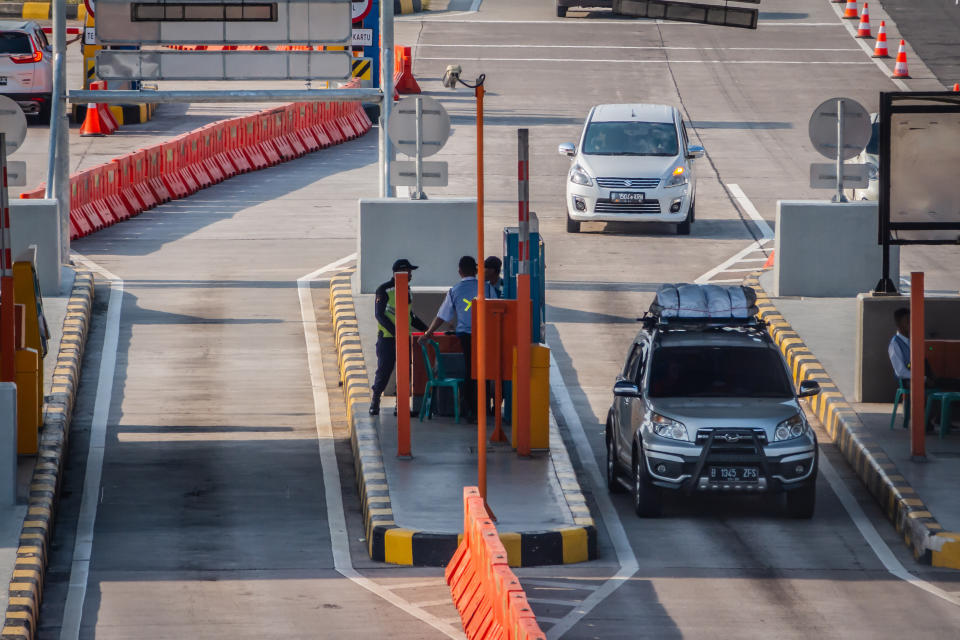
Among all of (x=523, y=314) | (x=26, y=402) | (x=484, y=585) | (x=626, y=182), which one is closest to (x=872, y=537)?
(x=523, y=314)

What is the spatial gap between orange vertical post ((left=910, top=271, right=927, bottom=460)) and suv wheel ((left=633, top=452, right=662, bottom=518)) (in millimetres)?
2680

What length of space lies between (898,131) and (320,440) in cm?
640

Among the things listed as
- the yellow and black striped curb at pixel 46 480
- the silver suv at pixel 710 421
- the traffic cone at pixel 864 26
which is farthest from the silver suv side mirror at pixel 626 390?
the traffic cone at pixel 864 26

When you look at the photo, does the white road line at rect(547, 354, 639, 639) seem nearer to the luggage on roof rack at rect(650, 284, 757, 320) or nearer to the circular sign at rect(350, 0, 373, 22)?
the luggage on roof rack at rect(650, 284, 757, 320)

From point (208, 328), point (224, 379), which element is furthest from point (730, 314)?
point (208, 328)

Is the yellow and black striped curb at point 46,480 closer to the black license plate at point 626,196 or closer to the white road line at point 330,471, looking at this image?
the white road line at point 330,471

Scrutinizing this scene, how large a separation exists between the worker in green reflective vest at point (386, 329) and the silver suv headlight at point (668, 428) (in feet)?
9.22

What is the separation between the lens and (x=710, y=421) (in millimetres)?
15422

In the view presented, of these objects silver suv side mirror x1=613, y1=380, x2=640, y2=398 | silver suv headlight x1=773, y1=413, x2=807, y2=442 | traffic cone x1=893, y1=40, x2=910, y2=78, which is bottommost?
silver suv headlight x1=773, y1=413, x2=807, y2=442

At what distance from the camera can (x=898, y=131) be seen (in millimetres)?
18656

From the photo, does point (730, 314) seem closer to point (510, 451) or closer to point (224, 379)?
point (510, 451)

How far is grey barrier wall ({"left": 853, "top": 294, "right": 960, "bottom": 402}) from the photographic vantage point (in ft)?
62.5

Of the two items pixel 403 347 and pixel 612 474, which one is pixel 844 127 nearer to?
pixel 612 474

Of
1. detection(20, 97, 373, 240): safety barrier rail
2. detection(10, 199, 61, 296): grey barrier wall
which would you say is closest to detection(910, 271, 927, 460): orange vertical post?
detection(10, 199, 61, 296): grey barrier wall
